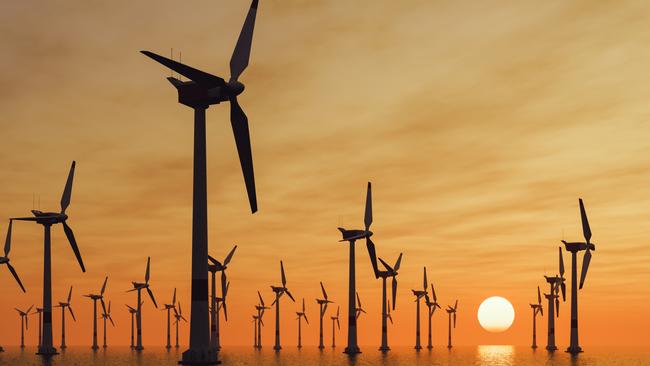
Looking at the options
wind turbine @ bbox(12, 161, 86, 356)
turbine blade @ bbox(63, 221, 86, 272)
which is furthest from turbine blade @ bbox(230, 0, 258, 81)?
wind turbine @ bbox(12, 161, 86, 356)

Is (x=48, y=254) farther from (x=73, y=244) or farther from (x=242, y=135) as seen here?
(x=242, y=135)

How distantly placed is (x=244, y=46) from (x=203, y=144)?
14929 mm

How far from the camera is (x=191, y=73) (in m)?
81.8

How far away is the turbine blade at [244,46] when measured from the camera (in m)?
88.2

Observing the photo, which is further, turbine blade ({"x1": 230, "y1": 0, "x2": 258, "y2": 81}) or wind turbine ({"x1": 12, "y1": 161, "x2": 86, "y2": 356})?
wind turbine ({"x1": 12, "y1": 161, "x2": 86, "y2": 356})

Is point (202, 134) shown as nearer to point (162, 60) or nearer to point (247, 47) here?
point (162, 60)

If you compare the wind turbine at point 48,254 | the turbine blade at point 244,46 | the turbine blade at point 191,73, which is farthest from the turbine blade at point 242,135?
the wind turbine at point 48,254

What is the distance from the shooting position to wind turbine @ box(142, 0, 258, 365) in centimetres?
7731

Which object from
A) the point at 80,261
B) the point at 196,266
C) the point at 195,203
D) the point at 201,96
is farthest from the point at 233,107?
the point at 80,261

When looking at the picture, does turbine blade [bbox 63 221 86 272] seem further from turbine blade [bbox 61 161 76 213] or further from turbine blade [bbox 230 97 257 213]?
turbine blade [bbox 230 97 257 213]

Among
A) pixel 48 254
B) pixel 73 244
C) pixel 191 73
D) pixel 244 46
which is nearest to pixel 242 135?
pixel 191 73

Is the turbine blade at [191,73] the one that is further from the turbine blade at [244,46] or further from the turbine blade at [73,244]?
the turbine blade at [73,244]

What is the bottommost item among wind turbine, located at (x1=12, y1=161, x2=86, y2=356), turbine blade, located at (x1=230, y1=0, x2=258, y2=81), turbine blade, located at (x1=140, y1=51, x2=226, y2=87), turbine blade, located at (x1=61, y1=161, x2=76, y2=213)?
wind turbine, located at (x1=12, y1=161, x2=86, y2=356)

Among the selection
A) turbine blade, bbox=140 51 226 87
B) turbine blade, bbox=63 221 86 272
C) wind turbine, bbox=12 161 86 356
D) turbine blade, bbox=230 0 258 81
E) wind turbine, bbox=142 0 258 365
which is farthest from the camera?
wind turbine, bbox=12 161 86 356
